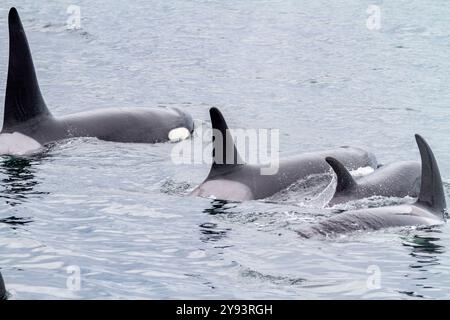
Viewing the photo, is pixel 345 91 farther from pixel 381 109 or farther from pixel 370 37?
pixel 370 37

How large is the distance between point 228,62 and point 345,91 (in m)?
4.75

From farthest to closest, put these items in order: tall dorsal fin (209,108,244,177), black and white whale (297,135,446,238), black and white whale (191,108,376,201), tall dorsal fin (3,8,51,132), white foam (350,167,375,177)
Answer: white foam (350,167,375,177) → tall dorsal fin (3,8,51,132) → black and white whale (191,108,376,201) → tall dorsal fin (209,108,244,177) → black and white whale (297,135,446,238)

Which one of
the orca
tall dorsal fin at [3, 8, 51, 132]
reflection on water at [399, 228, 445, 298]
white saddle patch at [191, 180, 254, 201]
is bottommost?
reflection on water at [399, 228, 445, 298]

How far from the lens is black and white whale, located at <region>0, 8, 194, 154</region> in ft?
46.0

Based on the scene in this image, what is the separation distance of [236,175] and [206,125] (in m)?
6.84

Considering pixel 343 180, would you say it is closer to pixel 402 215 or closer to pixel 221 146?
pixel 402 215

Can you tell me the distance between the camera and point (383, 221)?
35.0 ft

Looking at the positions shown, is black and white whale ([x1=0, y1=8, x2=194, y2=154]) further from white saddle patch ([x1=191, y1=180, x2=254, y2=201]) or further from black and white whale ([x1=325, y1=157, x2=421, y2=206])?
black and white whale ([x1=325, y1=157, x2=421, y2=206])

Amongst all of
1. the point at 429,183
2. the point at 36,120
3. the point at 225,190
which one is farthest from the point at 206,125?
the point at 429,183

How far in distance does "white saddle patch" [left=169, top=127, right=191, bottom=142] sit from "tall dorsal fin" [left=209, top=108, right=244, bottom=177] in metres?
4.35

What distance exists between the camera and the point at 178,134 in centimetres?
1688

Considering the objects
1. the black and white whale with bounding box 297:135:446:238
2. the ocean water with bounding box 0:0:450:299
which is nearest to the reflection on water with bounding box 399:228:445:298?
the ocean water with bounding box 0:0:450:299
